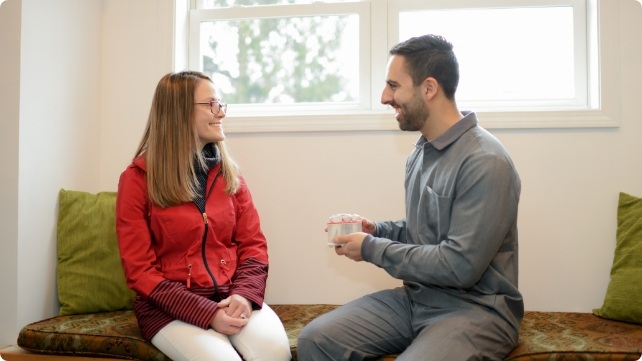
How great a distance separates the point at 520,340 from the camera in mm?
2107

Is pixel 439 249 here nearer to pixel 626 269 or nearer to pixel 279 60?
pixel 626 269

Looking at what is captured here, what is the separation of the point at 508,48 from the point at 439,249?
1486 millimetres

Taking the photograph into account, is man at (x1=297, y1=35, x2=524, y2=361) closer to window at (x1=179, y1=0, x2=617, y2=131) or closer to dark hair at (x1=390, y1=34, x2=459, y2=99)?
dark hair at (x1=390, y1=34, x2=459, y2=99)

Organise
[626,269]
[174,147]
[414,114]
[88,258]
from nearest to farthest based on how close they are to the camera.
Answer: [414,114]
[174,147]
[626,269]
[88,258]

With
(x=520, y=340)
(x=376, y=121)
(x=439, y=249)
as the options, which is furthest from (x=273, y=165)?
(x=520, y=340)

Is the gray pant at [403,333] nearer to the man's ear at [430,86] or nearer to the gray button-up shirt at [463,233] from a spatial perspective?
the gray button-up shirt at [463,233]

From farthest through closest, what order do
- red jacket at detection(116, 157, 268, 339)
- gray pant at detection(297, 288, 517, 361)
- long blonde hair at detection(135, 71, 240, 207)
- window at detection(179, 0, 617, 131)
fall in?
window at detection(179, 0, 617, 131) < long blonde hair at detection(135, 71, 240, 207) < red jacket at detection(116, 157, 268, 339) < gray pant at detection(297, 288, 517, 361)

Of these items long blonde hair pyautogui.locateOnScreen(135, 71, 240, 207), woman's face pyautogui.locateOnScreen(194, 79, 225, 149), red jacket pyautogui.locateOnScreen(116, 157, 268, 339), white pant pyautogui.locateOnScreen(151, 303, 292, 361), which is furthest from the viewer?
woman's face pyautogui.locateOnScreen(194, 79, 225, 149)

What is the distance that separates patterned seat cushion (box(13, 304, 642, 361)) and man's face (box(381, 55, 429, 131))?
0.79 metres

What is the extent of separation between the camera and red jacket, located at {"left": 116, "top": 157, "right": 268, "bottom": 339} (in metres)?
2.02

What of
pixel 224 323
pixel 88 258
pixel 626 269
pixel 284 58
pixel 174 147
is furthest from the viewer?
pixel 284 58

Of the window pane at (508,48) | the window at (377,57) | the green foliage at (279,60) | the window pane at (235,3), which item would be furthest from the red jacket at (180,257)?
the window pane at (508,48)

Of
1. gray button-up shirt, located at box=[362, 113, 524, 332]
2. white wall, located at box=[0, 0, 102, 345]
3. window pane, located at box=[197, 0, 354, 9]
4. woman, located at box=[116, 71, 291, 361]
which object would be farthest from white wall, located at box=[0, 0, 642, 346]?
gray button-up shirt, located at box=[362, 113, 524, 332]

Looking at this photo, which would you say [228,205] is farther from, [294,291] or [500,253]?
[500,253]
